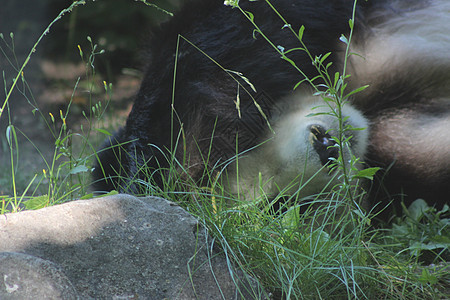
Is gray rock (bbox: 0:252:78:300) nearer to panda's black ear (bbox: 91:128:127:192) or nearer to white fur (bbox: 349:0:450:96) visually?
panda's black ear (bbox: 91:128:127:192)

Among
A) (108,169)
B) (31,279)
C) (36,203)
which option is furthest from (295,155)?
(31,279)

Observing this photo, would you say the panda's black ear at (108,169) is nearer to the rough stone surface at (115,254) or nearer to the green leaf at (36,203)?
the green leaf at (36,203)

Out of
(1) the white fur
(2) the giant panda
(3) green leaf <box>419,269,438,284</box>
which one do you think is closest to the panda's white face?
(2) the giant panda

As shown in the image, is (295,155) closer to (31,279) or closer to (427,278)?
(427,278)

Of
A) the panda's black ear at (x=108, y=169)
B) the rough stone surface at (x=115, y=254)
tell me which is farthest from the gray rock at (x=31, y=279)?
the panda's black ear at (x=108, y=169)

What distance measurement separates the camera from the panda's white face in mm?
2195

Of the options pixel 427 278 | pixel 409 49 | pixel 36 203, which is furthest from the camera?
pixel 409 49

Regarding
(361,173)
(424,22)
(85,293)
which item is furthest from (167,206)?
(424,22)

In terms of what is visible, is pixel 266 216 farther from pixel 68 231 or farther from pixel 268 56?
pixel 268 56

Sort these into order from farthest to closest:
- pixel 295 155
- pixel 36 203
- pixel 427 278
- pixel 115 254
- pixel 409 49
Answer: pixel 409 49
pixel 295 155
pixel 36 203
pixel 427 278
pixel 115 254

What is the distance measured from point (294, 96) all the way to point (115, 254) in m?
1.19

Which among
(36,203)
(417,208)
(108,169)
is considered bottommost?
(417,208)

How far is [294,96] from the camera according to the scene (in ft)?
8.26

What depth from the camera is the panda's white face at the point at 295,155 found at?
2.20 m
